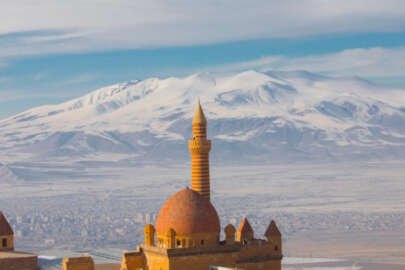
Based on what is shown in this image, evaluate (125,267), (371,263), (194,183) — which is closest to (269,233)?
(194,183)

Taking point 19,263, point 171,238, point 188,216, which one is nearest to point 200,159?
point 188,216

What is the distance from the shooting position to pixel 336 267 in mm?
175125

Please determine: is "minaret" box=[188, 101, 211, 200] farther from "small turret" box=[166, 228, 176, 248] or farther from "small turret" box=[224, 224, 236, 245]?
"small turret" box=[166, 228, 176, 248]

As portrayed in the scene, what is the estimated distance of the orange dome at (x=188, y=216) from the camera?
2488 inches

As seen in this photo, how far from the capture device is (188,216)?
63.1 meters

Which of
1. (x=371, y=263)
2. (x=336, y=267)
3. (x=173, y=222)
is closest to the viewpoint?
(x=173, y=222)

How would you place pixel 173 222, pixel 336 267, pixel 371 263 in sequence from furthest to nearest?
pixel 371 263, pixel 336 267, pixel 173 222

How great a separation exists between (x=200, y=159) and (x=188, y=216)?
10737 millimetres

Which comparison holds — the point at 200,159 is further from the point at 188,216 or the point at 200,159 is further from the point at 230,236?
the point at 188,216

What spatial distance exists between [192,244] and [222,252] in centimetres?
254

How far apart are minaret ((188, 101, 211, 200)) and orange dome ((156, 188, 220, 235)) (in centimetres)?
771

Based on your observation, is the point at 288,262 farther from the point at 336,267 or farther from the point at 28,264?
the point at 28,264

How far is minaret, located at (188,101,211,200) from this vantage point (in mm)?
72312

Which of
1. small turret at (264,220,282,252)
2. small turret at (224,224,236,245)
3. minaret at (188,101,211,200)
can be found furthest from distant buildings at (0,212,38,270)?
small turret at (264,220,282,252)
